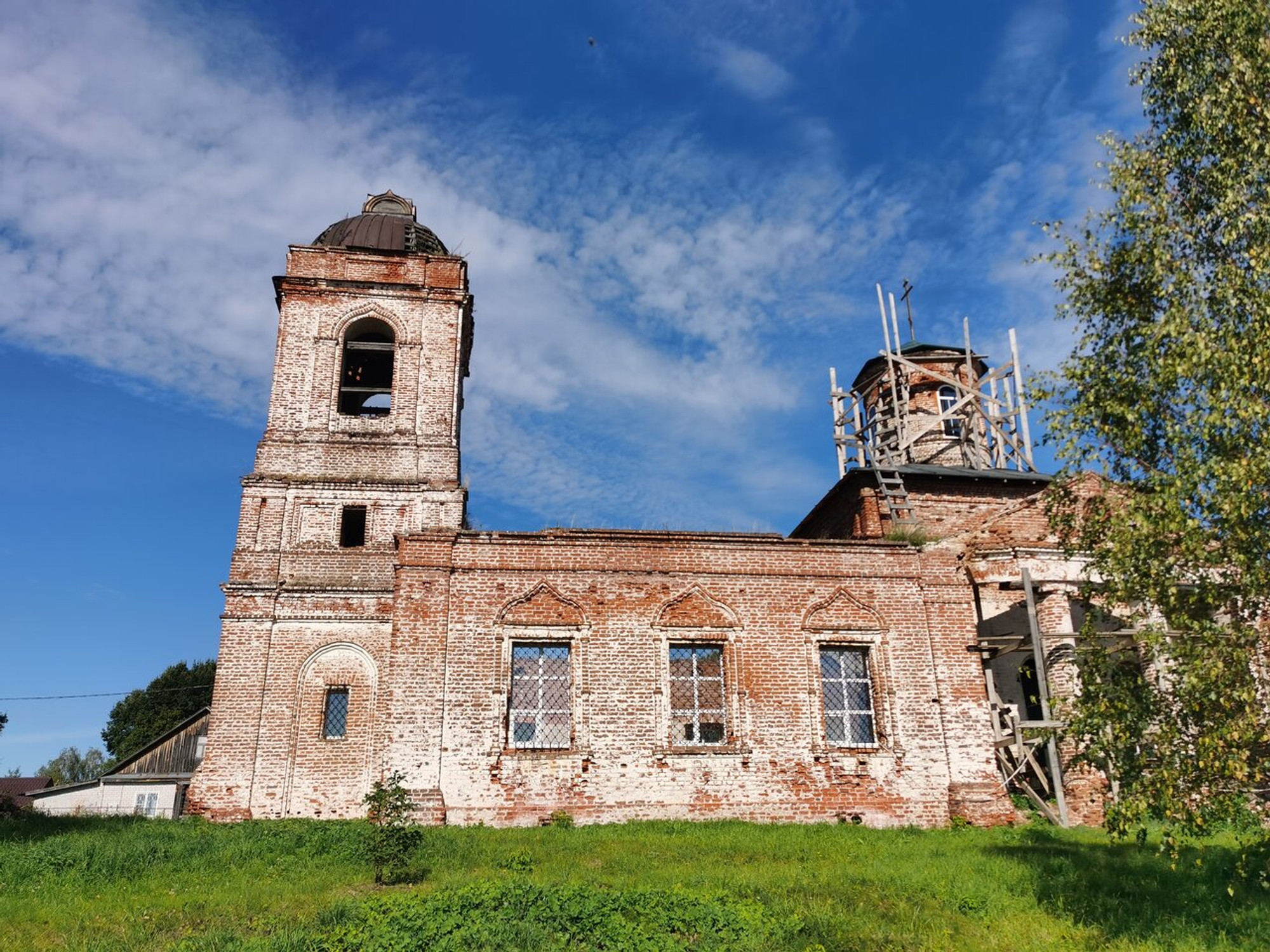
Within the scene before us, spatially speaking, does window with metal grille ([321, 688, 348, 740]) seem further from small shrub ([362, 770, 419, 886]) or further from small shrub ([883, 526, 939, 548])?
small shrub ([883, 526, 939, 548])

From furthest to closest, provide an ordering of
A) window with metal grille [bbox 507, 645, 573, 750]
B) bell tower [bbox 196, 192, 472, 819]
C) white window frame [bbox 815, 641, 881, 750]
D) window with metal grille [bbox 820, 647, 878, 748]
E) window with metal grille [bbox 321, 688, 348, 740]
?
1. window with metal grille [bbox 321, 688, 348, 740]
2. bell tower [bbox 196, 192, 472, 819]
3. window with metal grille [bbox 820, 647, 878, 748]
4. white window frame [bbox 815, 641, 881, 750]
5. window with metal grille [bbox 507, 645, 573, 750]

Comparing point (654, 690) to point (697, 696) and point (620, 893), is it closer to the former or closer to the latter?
point (697, 696)

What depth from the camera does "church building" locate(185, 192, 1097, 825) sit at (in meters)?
14.0

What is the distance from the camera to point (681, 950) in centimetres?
785

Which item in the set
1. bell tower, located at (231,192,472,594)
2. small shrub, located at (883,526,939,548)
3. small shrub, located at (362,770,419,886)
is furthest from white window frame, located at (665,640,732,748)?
bell tower, located at (231,192,472,594)

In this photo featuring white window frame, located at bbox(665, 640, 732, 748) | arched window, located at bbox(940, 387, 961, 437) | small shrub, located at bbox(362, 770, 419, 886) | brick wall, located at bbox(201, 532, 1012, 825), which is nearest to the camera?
small shrub, located at bbox(362, 770, 419, 886)

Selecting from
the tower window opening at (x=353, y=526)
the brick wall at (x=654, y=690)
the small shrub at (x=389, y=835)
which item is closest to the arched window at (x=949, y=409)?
the brick wall at (x=654, y=690)

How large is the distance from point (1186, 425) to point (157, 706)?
58.0m

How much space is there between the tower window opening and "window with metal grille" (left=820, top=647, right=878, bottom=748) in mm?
9023

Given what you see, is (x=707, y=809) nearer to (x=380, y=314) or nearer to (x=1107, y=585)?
(x=1107, y=585)

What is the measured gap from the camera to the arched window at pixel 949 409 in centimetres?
2577

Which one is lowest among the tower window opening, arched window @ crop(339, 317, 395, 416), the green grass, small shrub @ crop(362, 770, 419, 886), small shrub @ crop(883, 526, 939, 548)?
the green grass

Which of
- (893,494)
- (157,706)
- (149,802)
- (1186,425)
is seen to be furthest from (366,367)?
(157,706)

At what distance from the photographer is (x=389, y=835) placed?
34.0ft
